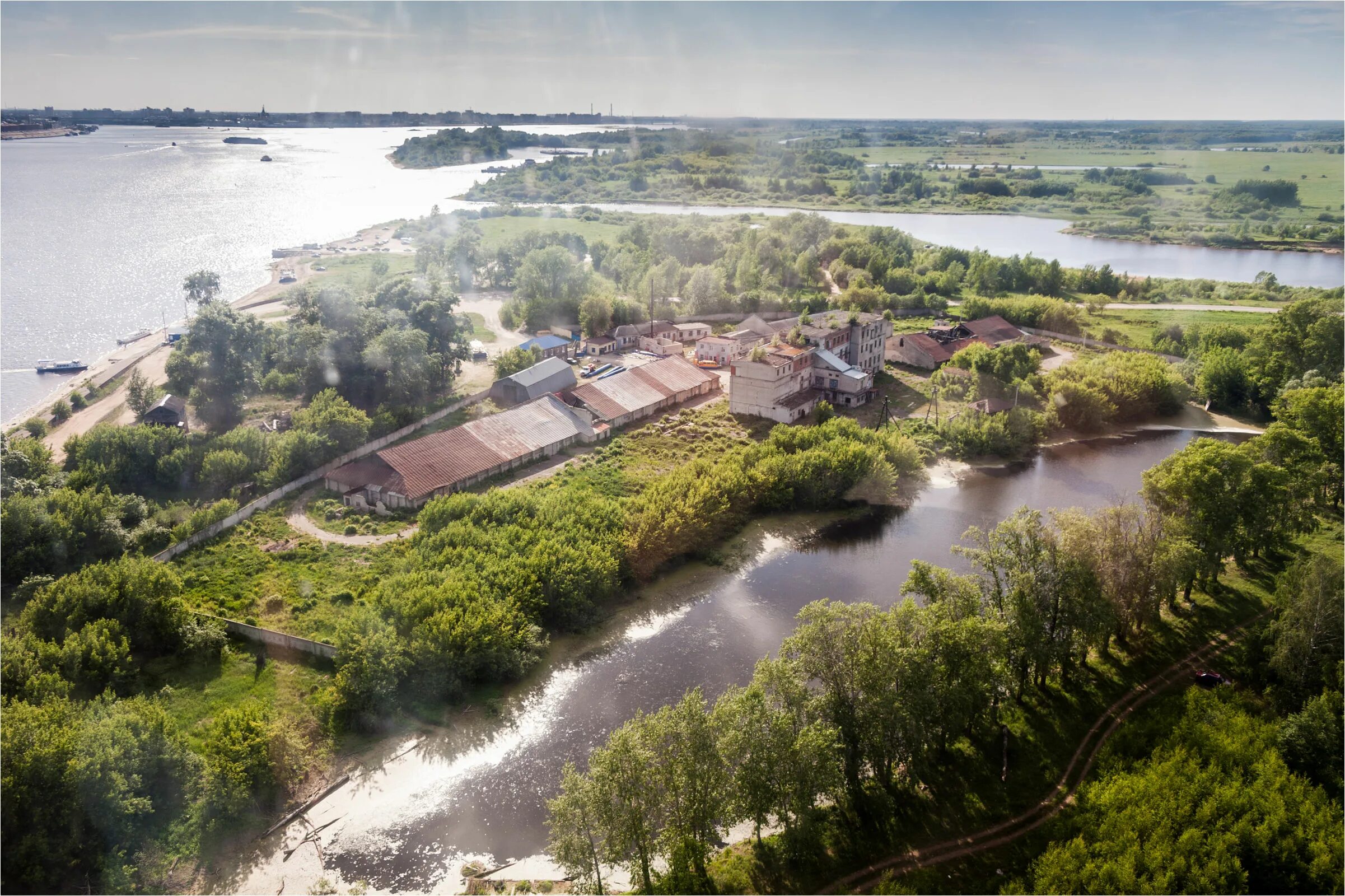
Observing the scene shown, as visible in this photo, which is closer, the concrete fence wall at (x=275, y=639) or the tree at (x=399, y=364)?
the concrete fence wall at (x=275, y=639)

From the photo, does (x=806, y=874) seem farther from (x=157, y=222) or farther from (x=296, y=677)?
A: (x=157, y=222)

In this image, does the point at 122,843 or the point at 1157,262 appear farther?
the point at 1157,262

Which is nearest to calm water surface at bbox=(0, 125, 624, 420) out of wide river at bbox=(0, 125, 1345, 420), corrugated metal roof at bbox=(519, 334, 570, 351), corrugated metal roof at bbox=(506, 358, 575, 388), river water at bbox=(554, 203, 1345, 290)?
wide river at bbox=(0, 125, 1345, 420)

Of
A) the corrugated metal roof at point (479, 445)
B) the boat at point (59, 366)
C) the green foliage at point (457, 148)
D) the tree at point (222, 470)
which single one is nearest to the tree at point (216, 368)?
the tree at point (222, 470)

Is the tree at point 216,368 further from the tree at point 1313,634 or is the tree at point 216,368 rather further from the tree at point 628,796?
the tree at point 1313,634

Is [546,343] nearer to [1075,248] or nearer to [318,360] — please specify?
[318,360]

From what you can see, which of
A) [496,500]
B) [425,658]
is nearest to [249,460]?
[496,500]
